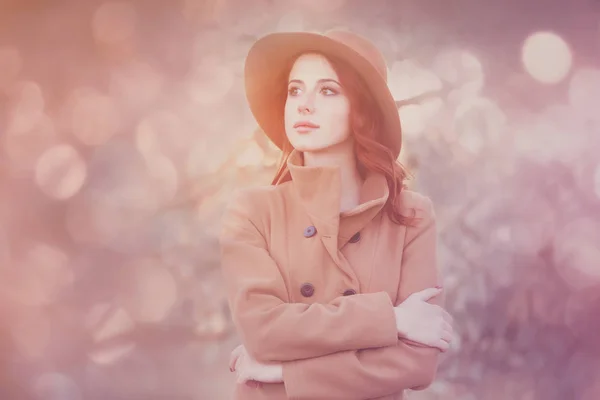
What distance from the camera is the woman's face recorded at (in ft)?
5.79

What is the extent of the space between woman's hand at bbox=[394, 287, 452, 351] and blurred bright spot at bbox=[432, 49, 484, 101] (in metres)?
0.64

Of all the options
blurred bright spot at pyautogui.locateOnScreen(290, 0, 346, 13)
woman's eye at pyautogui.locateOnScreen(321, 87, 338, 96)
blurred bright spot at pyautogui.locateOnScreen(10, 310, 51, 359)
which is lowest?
blurred bright spot at pyautogui.locateOnScreen(10, 310, 51, 359)

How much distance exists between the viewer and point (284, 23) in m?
1.91

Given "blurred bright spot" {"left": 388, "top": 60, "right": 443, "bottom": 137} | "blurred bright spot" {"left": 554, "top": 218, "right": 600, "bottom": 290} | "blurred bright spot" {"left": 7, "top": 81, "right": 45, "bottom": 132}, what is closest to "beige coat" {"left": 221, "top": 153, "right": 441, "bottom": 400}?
"blurred bright spot" {"left": 388, "top": 60, "right": 443, "bottom": 137}

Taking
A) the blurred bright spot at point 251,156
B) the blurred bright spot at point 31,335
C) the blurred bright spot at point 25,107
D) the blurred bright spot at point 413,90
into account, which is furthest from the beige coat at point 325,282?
the blurred bright spot at point 25,107

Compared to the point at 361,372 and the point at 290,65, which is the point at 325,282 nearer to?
the point at 361,372

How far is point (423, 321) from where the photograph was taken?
1638mm

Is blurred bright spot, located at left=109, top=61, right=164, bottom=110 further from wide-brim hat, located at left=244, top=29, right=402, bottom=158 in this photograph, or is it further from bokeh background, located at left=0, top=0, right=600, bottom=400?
wide-brim hat, located at left=244, top=29, right=402, bottom=158

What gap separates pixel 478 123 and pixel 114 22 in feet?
3.75

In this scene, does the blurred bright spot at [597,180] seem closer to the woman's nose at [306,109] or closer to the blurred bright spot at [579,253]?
the blurred bright spot at [579,253]

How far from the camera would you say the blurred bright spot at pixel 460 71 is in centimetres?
193

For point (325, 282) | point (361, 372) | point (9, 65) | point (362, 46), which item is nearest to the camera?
point (361, 372)

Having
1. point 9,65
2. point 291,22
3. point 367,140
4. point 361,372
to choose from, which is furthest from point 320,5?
point 361,372

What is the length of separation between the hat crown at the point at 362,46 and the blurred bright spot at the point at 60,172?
2.68 ft
